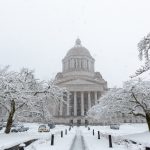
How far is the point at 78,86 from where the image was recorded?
94188 millimetres

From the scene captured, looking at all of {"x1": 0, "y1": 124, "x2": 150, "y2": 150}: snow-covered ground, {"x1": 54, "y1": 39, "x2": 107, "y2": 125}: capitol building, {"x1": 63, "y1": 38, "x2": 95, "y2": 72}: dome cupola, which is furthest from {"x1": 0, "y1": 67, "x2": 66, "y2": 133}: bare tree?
{"x1": 63, "y1": 38, "x2": 95, "y2": 72}: dome cupola

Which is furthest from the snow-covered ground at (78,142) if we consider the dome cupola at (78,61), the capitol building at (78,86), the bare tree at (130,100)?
the dome cupola at (78,61)

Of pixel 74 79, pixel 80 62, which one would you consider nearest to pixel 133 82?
pixel 74 79

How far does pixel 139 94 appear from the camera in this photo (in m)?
24.3

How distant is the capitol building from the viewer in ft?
293

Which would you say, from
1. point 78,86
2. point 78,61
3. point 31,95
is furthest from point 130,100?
point 78,61

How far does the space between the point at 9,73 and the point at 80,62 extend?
89.7m

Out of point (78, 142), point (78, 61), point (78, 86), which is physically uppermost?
point (78, 61)

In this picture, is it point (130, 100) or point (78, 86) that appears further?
point (78, 86)

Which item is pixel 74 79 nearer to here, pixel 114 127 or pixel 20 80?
Result: pixel 114 127

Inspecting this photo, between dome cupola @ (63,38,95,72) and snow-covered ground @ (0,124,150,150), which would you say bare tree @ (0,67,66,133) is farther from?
dome cupola @ (63,38,95,72)

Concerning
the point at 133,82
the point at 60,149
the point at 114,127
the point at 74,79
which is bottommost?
the point at 60,149

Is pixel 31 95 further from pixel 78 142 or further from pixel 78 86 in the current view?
pixel 78 86

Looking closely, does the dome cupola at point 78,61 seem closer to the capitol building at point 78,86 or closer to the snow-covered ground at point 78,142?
the capitol building at point 78,86
